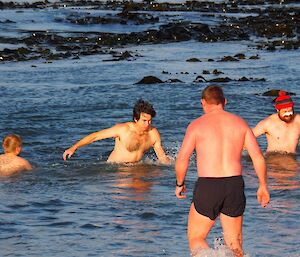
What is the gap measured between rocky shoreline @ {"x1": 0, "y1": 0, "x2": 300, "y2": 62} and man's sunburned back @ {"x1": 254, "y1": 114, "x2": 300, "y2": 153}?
51.4 feet

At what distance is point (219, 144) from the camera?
8.28 meters

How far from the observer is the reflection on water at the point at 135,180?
1255 centimetres

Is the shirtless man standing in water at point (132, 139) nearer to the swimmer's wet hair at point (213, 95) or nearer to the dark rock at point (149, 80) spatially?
the swimmer's wet hair at point (213, 95)

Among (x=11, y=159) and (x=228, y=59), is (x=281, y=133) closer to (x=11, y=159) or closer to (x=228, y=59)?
(x=11, y=159)

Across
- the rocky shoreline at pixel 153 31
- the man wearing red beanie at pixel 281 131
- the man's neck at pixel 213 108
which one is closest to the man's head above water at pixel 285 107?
the man wearing red beanie at pixel 281 131

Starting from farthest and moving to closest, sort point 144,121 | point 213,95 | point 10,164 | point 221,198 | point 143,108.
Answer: point 10,164
point 144,121
point 143,108
point 213,95
point 221,198

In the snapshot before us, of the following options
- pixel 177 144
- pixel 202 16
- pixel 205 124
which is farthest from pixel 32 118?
pixel 202 16

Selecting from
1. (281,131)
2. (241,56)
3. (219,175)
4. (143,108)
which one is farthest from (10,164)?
(241,56)

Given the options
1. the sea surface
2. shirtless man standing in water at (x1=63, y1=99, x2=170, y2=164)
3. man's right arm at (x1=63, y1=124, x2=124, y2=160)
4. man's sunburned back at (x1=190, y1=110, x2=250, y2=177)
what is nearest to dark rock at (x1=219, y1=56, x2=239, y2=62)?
the sea surface

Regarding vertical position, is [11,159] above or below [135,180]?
above

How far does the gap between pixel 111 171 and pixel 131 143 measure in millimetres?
498

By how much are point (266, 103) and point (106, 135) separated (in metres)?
8.88

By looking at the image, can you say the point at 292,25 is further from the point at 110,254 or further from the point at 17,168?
the point at 110,254

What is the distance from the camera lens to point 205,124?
8.31m
